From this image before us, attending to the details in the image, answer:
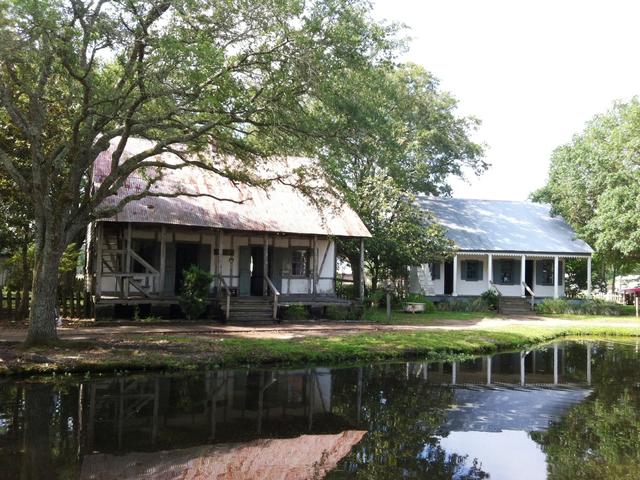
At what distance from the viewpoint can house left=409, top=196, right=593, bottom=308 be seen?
109ft

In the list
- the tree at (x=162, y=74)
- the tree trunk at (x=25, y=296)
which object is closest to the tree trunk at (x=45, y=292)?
the tree at (x=162, y=74)

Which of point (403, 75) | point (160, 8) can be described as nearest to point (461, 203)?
point (403, 75)

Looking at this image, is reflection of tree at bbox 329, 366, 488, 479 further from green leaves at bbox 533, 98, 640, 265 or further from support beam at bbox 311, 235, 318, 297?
green leaves at bbox 533, 98, 640, 265

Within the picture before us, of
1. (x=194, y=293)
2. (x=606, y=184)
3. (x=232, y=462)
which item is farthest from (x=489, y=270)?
(x=232, y=462)

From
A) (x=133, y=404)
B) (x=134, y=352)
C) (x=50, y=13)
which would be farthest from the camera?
(x=134, y=352)

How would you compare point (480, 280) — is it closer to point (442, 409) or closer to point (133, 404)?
point (442, 409)

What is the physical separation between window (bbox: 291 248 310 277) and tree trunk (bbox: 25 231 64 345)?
1278 centimetres

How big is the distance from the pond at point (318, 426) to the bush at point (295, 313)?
9595 mm

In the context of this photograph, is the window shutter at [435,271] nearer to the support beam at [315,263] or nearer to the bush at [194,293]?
the support beam at [315,263]

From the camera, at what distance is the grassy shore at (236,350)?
12281mm

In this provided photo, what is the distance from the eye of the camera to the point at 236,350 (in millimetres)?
14320

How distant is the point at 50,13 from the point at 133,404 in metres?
7.82

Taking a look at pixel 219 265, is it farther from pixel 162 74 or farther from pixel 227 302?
pixel 162 74

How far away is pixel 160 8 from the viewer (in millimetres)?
12625
